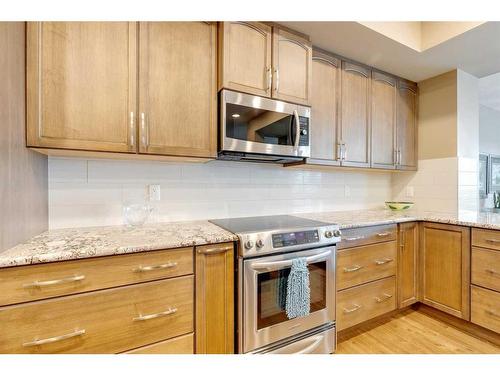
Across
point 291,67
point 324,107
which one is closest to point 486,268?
point 324,107

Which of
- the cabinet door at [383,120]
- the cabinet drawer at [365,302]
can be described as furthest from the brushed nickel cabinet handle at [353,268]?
the cabinet door at [383,120]

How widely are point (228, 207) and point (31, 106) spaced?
1351 millimetres

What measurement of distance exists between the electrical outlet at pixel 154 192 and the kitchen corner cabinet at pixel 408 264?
6.51ft

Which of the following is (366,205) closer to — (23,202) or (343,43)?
(343,43)

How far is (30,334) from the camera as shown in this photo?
0.98 metres

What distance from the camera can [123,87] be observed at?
4.52ft

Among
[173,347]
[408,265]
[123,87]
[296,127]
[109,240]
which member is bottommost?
[173,347]

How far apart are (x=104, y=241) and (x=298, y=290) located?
1.11 metres

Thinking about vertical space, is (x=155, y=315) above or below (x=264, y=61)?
below

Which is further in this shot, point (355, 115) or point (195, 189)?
point (355, 115)

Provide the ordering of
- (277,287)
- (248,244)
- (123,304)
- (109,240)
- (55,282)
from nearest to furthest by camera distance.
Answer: (55,282) < (123,304) < (109,240) < (248,244) < (277,287)

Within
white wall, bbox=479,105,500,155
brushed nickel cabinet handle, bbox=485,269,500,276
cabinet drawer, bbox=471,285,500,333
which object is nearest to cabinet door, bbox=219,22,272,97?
brushed nickel cabinet handle, bbox=485,269,500,276

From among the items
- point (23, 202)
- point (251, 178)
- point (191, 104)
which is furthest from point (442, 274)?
point (23, 202)

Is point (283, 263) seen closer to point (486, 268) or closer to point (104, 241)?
point (104, 241)
